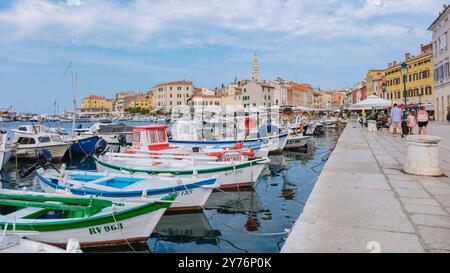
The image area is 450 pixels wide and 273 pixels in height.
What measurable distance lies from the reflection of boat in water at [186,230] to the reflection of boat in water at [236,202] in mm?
1322

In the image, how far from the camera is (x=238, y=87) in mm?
106125

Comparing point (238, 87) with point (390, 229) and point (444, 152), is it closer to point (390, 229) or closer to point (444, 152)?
point (444, 152)

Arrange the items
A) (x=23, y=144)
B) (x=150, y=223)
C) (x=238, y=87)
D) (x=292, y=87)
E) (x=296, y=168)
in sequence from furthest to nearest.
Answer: (x=292, y=87)
(x=238, y=87)
(x=23, y=144)
(x=296, y=168)
(x=150, y=223)

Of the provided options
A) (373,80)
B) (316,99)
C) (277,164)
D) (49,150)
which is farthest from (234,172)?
(316,99)

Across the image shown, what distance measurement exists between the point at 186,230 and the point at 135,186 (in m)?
2.39

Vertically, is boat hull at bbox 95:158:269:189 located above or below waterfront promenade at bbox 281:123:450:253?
below

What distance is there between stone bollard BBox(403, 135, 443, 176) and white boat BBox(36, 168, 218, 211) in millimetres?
5437

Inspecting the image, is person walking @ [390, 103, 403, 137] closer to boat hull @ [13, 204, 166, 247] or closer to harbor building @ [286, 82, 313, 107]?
boat hull @ [13, 204, 166, 247]

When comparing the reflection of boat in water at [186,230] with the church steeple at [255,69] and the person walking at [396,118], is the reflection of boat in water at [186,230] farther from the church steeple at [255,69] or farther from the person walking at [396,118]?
the church steeple at [255,69]

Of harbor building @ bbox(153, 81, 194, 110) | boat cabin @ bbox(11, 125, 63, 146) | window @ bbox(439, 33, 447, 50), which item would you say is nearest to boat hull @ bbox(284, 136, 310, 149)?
boat cabin @ bbox(11, 125, 63, 146)

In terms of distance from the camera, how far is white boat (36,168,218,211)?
9391 mm

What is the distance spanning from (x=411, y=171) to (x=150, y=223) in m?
6.65

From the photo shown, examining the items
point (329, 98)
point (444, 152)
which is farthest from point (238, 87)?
point (444, 152)

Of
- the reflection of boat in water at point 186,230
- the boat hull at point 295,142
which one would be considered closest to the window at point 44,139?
the boat hull at point 295,142
